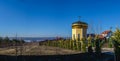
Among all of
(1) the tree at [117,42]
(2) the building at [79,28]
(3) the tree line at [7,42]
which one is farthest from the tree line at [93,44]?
(3) the tree line at [7,42]

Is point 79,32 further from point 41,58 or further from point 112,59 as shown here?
point 41,58

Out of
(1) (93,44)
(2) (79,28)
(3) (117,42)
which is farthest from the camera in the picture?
(2) (79,28)

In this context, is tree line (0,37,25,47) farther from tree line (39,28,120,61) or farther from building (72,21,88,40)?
building (72,21,88,40)

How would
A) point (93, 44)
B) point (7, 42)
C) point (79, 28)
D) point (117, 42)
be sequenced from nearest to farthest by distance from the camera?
point (117, 42) → point (93, 44) → point (79, 28) → point (7, 42)

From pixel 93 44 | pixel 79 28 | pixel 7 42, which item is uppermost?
pixel 79 28

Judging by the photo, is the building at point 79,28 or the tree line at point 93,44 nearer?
the tree line at point 93,44

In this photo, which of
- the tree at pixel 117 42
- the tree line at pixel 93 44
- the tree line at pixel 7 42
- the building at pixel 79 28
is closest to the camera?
the tree at pixel 117 42

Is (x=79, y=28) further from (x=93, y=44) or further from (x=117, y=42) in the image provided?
(x=117, y=42)

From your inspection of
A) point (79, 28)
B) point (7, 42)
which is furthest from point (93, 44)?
point (7, 42)

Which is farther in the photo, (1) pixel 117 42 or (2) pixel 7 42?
(2) pixel 7 42

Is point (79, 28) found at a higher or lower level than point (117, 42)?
higher

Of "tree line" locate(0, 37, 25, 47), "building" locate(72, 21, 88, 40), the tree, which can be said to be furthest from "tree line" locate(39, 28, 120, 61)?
"tree line" locate(0, 37, 25, 47)

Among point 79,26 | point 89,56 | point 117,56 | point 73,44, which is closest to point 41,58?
point 89,56

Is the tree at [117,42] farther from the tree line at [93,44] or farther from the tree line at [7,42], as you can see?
the tree line at [7,42]
